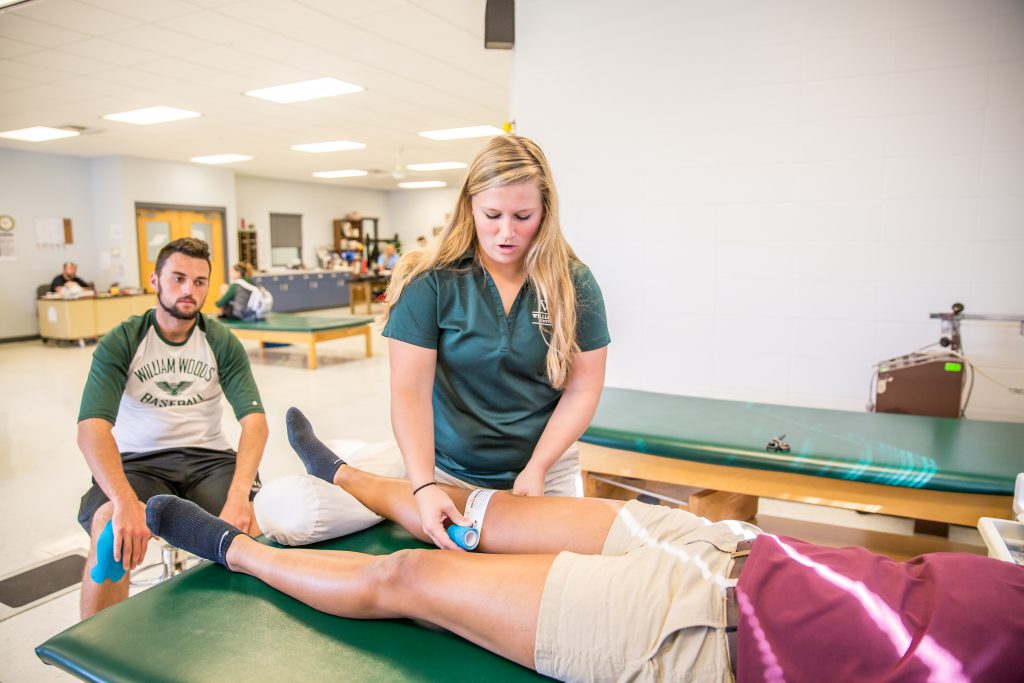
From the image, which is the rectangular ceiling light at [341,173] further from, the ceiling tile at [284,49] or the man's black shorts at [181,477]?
the man's black shorts at [181,477]

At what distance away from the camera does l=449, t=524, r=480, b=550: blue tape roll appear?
1.46 meters

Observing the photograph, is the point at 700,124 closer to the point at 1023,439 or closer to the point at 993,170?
the point at 993,170

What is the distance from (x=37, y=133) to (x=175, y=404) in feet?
23.6

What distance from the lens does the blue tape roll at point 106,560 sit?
1650mm

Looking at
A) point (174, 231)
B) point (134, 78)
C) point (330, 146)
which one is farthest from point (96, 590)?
point (174, 231)

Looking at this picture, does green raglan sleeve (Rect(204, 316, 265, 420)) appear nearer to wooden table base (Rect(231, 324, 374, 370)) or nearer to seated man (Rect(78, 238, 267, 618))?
seated man (Rect(78, 238, 267, 618))

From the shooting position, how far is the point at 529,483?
1.60m

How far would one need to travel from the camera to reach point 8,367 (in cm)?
688

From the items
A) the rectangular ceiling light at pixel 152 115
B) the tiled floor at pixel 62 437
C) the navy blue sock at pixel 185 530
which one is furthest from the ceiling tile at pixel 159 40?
the navy blue sock at pixel 185 530

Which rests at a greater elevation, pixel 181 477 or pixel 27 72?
pixel 27 72

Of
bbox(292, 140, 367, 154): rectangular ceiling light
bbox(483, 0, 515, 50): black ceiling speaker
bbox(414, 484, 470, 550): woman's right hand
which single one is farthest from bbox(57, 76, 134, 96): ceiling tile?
bbox(414, 484, 470, 550): woman's right hand

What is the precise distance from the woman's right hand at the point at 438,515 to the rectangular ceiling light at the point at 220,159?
906cm

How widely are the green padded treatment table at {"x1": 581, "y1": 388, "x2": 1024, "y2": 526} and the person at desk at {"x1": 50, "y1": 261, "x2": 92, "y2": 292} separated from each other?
28.6 feet

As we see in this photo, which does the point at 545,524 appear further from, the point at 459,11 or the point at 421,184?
the point at 421,184
